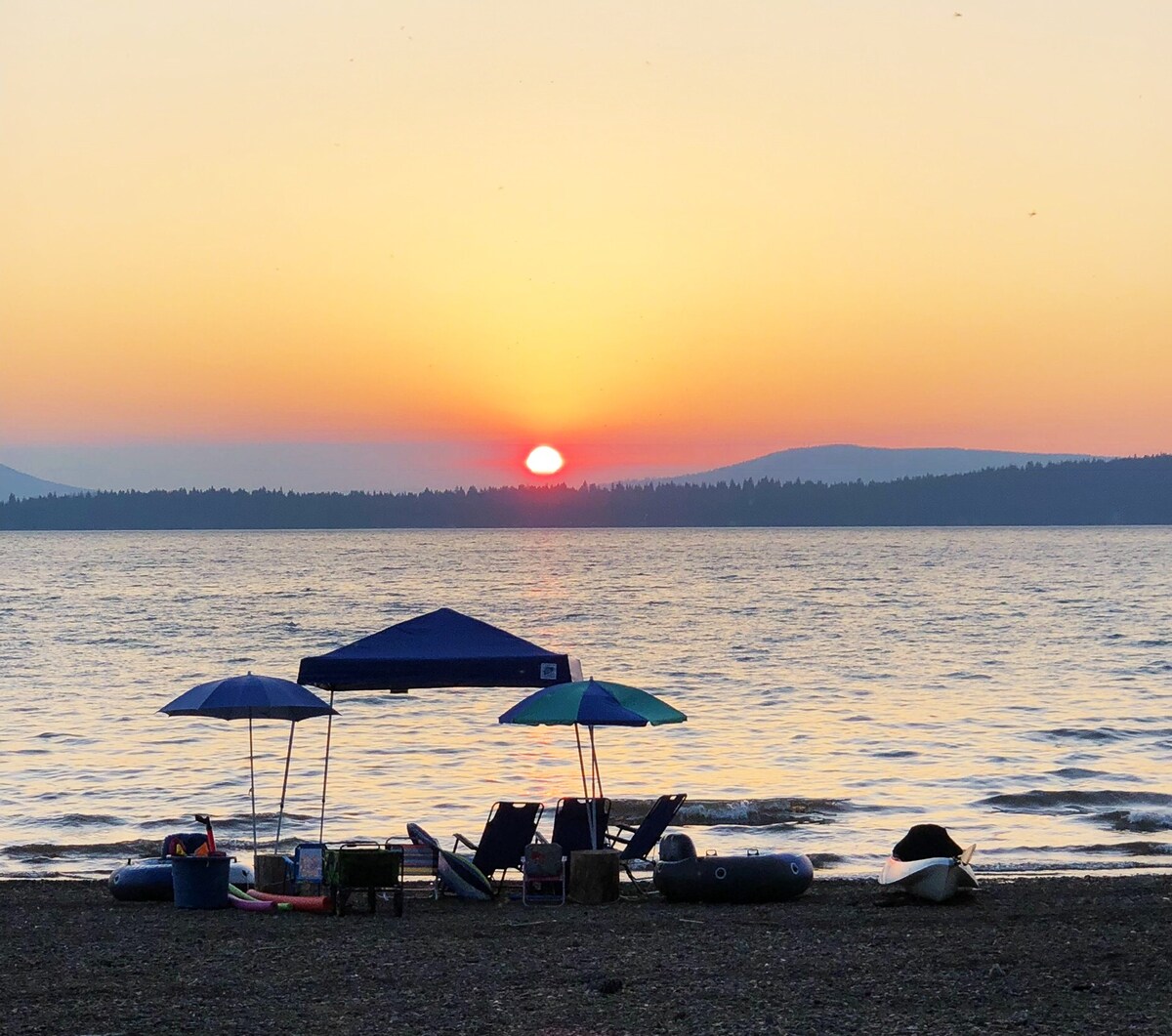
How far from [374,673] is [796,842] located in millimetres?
6696

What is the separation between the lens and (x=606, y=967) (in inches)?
383

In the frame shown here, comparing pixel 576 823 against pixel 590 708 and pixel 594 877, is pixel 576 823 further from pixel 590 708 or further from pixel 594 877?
pixel 590 708

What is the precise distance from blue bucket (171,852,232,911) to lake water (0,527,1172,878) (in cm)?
403

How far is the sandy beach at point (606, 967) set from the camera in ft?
27.3

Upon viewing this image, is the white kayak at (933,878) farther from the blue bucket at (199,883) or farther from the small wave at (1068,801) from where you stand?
the small wave at (1068,801)

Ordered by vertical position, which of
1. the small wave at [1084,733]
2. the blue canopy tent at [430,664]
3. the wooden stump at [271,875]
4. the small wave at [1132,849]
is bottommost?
the small wave at [1084,733]

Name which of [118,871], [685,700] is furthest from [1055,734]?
[118,871]

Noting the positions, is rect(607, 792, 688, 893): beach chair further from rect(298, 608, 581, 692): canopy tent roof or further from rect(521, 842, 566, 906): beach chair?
rect(298, 608, 581, 692): canopy tent roof

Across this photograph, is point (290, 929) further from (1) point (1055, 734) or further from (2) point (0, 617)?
(2) point (0, 617)

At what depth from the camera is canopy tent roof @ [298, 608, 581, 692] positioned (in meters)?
12.5

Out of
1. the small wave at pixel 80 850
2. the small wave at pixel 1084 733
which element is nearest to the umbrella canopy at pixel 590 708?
the small wave at pixel 80 850

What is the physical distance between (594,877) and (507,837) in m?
1.01

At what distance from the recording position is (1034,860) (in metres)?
16.3

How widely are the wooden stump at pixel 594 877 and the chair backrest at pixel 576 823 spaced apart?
26.2 inches
